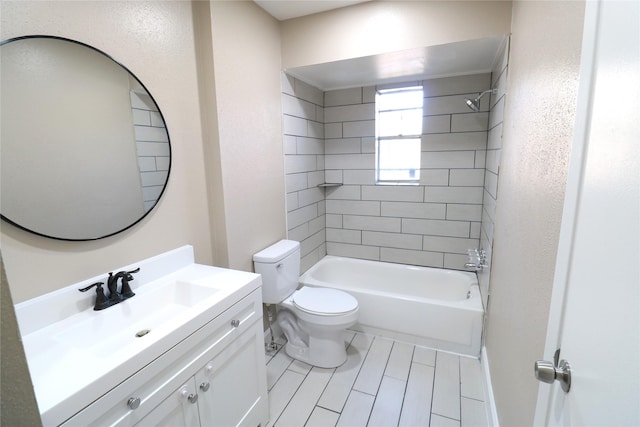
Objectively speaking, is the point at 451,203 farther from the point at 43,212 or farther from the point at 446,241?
the point at 43,212

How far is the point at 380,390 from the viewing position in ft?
6.28

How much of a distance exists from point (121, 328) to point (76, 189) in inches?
24.0

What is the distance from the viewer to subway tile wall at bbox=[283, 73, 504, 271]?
261 centimetres

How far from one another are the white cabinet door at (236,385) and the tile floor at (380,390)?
0.27 m

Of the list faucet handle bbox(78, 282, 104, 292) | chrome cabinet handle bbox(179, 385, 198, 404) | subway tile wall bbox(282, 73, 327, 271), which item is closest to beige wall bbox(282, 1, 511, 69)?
subway tile wall bbox(282, 73, 327, 271)

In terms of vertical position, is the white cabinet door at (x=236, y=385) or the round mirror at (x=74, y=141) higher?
the round mirror at (x=74, y=141)

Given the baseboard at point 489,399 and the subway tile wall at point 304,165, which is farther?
the subway tile wall at point 304,165

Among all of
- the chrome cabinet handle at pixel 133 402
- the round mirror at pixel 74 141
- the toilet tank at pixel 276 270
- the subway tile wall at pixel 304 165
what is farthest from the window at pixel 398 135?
the chrome cabinet handle at pixel 133 402

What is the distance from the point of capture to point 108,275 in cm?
134

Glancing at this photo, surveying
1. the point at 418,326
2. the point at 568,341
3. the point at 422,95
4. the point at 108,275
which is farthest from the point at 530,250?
the point at 422,95

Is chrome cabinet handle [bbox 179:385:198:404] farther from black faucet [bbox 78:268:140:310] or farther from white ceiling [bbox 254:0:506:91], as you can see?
white ceiling [bbox 254:0:506:91]

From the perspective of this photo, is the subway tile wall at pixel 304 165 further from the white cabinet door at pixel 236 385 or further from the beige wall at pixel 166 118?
the white cabinet door at pixel 236 385

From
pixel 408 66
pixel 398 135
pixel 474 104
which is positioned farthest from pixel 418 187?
pixel 408 66

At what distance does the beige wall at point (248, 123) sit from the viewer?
180cm
